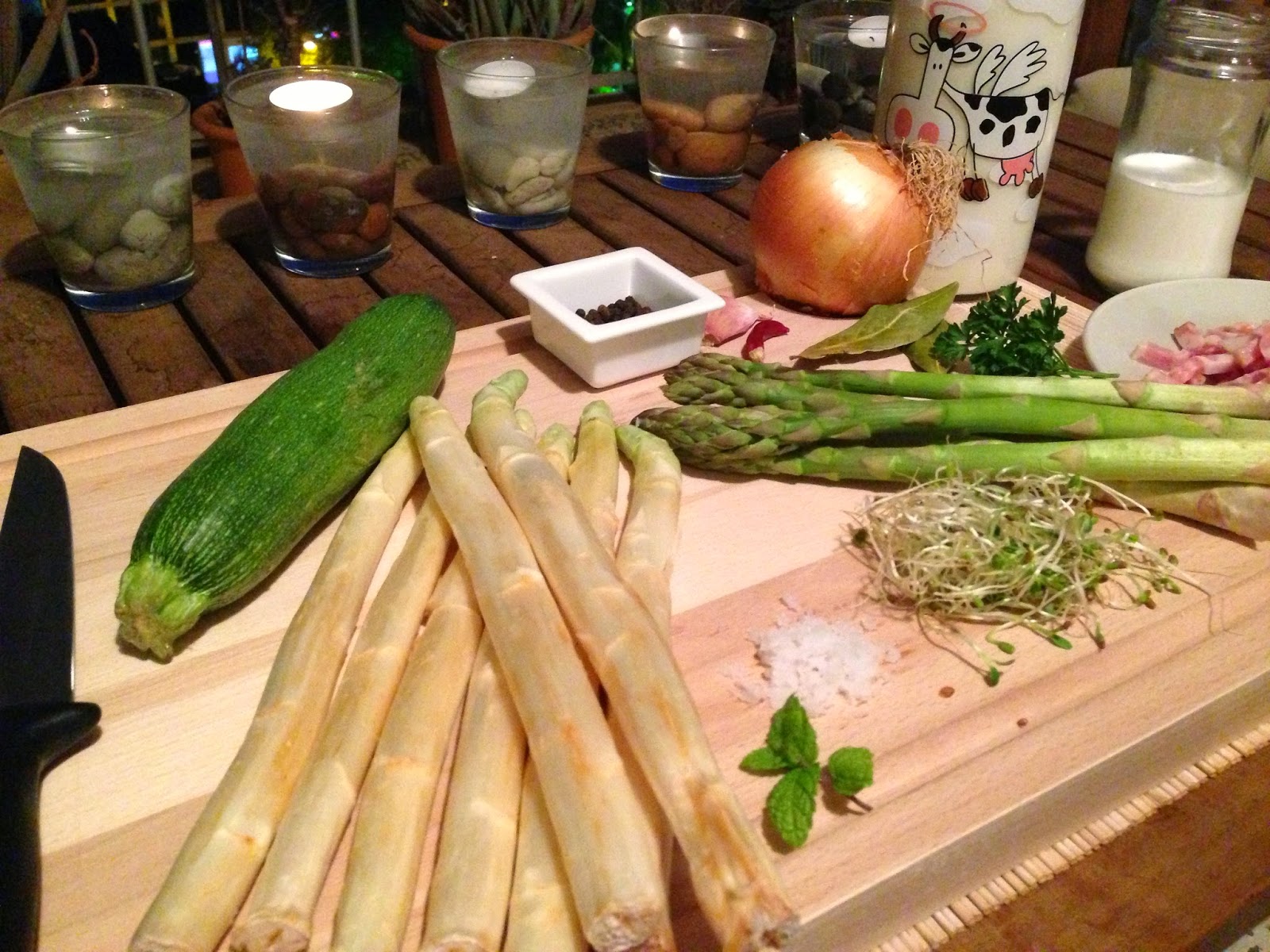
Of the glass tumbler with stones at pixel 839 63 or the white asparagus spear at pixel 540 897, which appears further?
the glass tumbler with stones at pixel 839 63

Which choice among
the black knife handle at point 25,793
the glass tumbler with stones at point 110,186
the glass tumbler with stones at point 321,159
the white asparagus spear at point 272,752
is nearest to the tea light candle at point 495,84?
the glass tumbler with stones at point 321,159

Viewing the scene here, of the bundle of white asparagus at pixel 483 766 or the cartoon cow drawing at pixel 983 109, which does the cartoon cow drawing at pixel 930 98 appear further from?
the bundle of white asparagus at pixel 483 766

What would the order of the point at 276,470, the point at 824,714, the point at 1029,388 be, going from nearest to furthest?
the point at 824,714
the point at 276,470
the point at 1029,388

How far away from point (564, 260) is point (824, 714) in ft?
3.91

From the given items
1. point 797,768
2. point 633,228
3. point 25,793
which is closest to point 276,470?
point 25,793

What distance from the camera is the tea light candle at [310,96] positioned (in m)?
1.81

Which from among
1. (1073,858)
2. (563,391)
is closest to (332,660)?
(563,391)

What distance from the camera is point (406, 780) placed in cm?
90

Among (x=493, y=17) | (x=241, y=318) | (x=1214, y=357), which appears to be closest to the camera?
(x=1214, y=357)

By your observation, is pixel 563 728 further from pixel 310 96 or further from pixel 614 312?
pixel 310 96

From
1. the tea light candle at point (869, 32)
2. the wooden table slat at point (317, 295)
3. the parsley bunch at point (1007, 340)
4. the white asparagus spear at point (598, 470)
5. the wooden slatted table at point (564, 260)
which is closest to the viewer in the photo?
the wooden slatted table at point (564, 260)

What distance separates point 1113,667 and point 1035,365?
0.53 m

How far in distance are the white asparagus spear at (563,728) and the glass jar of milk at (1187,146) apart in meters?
1.26

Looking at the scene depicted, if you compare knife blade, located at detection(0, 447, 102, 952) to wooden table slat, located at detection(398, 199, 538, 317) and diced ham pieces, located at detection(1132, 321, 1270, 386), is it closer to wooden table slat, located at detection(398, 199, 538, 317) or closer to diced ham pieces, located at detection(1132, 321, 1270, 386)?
wooden table slat, located at detection(398, 199, 538, 317)
